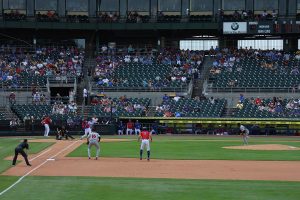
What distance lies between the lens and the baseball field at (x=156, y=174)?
17828mm

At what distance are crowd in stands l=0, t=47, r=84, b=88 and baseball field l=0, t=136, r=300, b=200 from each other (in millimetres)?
22496

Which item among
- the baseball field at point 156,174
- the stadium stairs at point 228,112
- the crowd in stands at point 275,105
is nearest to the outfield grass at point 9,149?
the baseball field at point 156,174

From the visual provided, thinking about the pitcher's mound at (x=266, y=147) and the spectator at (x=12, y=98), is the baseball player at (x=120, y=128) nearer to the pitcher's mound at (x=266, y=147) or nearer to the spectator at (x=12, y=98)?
the spectator at (x=12, y=98)

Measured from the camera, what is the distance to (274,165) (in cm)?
2648

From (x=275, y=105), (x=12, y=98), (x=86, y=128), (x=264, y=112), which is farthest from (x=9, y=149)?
(x=275, y=105)

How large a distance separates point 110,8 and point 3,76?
48.9ft

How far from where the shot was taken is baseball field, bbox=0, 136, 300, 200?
17.8m

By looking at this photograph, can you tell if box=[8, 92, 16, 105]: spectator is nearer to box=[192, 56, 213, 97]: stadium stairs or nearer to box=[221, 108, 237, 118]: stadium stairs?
box=[192, 56, 213, 97]: stadium stairs

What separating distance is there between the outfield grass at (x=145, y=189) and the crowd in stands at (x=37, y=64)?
37.8 meters

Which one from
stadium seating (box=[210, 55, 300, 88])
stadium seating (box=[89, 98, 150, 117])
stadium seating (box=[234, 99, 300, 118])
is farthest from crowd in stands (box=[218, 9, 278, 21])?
stadium seating (box=[89, 98, 150, 117])

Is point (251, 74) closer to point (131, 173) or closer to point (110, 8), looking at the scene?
point (110, 8)

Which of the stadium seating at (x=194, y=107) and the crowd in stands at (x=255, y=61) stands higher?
the crowd in stands at (x=255, y=61)

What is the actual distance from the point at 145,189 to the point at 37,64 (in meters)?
43.8

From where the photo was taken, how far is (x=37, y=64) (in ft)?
198
